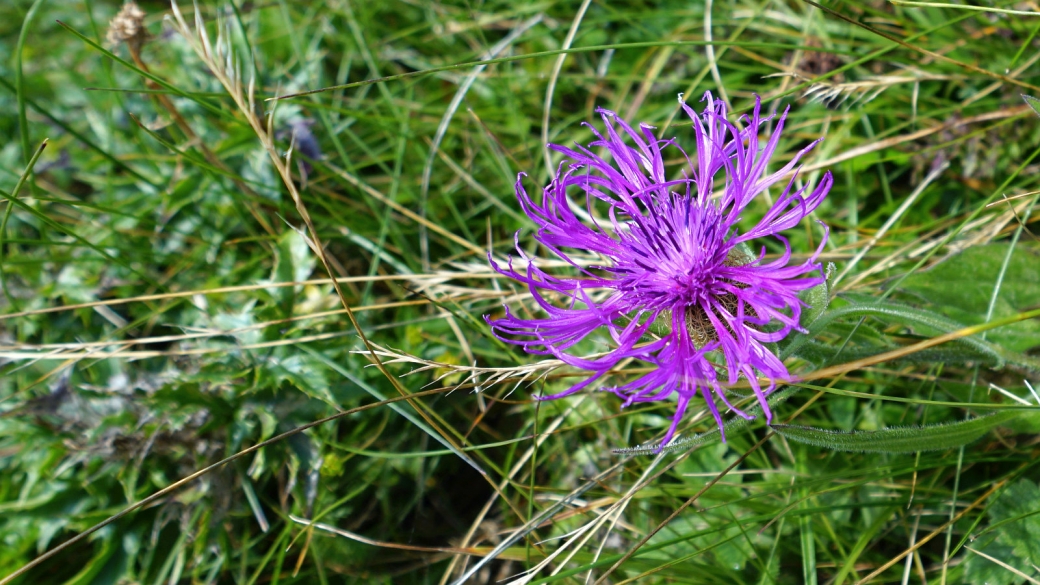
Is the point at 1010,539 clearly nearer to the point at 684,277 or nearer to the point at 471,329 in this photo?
the point at 684,277

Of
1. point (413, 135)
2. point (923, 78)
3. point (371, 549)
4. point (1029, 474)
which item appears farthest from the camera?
point (413, 135)

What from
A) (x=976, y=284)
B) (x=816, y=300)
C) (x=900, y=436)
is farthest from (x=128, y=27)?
(x=976, y=284)

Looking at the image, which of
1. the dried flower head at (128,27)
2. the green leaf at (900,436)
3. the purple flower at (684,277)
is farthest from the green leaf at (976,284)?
the dried flower head at (128,27)

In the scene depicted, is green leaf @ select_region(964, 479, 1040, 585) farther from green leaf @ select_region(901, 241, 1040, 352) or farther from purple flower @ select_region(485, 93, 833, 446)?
purple flower @ select_region(485, 93, 833, 446)

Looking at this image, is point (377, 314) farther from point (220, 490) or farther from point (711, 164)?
point (711, 164)

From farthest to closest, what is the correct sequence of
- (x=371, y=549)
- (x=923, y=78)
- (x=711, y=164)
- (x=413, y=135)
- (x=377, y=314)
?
(x=413, y=135)
(x=377, y=314)
(x=371, y=549)
(x=923, y=78)
(x=711, y=164)

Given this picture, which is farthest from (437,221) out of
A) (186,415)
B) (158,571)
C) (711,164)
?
(158,571)

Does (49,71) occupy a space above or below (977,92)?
above
